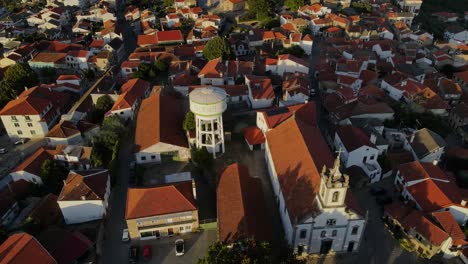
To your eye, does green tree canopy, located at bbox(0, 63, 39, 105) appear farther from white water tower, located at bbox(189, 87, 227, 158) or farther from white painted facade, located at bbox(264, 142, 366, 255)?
white painted facade, located at bbox(264, 142, 366, 255)

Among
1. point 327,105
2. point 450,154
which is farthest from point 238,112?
point 450,154

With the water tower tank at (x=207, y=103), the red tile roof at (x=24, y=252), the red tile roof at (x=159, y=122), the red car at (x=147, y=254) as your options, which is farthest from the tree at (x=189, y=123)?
the red tile roof at (x=24, y=252)

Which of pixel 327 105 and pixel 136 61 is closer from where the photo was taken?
pixel 327 105

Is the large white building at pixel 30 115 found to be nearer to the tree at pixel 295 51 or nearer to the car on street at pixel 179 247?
the car on street at pixel 179 247

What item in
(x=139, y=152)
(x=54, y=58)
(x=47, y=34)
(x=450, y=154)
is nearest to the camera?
(x=139, y=152)

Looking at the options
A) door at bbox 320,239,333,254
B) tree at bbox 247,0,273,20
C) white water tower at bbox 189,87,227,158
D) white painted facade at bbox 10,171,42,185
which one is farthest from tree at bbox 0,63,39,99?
door at bbox 320,239,333,254

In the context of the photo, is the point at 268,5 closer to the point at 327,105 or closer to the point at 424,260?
the point at 327,105
